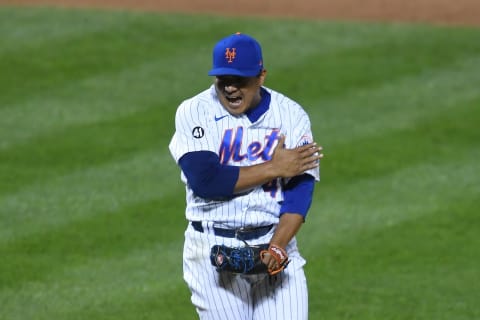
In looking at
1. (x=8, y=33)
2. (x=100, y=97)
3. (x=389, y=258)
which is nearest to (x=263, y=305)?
(x=389, y=258)

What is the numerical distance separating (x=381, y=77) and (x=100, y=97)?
2.96 metres

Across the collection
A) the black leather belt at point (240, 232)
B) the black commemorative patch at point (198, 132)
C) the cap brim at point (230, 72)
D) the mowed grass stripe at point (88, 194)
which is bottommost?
the mowed grass stripe at point (88, 194)

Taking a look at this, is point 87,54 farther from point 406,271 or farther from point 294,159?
point 294,159

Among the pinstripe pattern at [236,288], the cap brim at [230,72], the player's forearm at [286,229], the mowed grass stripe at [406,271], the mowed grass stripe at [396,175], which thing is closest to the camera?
the cap brim at [230,72]

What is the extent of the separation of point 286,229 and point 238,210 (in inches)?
8.9

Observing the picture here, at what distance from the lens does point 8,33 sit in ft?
42.4

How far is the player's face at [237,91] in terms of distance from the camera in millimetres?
4754

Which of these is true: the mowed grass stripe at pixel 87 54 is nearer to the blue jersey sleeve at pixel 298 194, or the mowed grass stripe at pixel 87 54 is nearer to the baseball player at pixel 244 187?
the baseball player at pixel 244 187

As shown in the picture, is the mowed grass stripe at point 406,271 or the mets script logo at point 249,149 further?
the mowed grass stripe at point 406,271

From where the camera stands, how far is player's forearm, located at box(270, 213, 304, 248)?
15.7ft

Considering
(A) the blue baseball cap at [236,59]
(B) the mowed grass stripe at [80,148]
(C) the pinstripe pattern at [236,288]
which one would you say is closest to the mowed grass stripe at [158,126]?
(B) the mowed grass stripe at [80,148]

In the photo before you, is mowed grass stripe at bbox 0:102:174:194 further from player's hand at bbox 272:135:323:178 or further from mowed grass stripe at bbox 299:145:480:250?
player's hand at bbox 272:135:323:178

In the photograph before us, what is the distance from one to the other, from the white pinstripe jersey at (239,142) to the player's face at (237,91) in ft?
0.21

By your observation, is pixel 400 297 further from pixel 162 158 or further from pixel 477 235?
pixel 162 158
